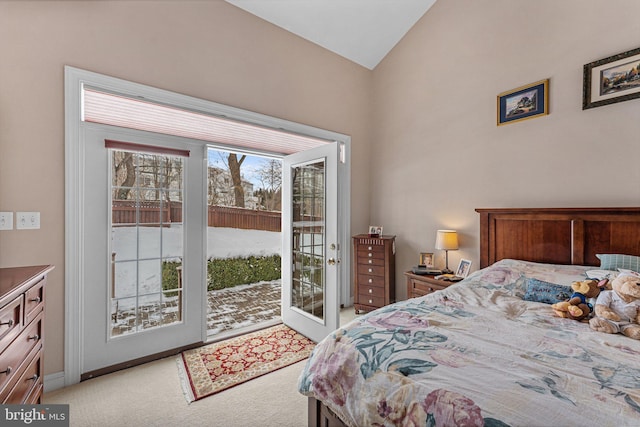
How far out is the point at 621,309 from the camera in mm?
1418

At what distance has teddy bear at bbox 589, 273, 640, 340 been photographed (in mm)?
1357

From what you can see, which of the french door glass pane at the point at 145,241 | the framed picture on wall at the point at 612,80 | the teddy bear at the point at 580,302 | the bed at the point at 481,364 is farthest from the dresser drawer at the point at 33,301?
the framed picture on wall at the point at 612,80

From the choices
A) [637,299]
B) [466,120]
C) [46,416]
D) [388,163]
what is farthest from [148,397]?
[466,120]

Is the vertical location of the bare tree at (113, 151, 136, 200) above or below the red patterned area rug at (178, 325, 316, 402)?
above

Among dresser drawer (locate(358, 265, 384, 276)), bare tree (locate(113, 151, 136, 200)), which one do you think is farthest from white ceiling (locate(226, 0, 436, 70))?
dresser drawer (locate(358, 265, 384, 276))

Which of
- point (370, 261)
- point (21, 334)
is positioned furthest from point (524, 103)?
point (21, 334)

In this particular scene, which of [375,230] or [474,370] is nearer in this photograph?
[474,370]

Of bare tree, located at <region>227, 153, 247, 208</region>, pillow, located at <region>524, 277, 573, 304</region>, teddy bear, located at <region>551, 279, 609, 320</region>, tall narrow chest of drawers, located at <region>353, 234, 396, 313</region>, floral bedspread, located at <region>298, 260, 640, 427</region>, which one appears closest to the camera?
floral bedspread, located at <region>298, 260, 640, 427</region>

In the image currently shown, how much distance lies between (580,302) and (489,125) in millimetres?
1922

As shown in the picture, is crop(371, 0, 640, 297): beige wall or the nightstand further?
the nightstand

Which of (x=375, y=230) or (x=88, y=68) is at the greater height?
(x=88, y=68)

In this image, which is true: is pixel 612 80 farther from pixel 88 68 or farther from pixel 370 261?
pixel 88 68

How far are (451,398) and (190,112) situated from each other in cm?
280

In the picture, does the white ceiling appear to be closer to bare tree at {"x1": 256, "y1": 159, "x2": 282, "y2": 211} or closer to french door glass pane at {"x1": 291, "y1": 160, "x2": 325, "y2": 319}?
french door glass pane at {"x1": 291, "y1": 160, "x2": 325, "y2": 319}
